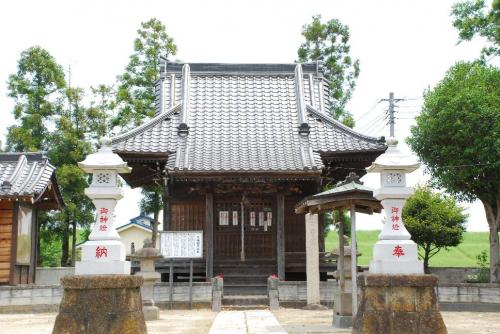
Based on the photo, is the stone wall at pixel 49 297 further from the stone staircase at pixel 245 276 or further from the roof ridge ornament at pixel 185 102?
the roof ridge ornament at pixel 185 102

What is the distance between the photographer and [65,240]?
2875 centimetres

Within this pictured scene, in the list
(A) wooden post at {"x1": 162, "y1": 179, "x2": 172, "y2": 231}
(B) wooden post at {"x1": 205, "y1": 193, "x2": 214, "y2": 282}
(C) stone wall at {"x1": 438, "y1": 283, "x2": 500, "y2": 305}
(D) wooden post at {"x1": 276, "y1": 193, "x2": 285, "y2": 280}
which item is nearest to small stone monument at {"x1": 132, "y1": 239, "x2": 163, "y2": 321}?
(B) wooden post at {"x1": 205, "y1": 193, "x2": 214, "y2": 282}

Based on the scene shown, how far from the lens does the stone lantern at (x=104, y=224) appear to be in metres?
9.35

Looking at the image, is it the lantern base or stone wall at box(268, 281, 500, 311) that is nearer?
the lantern base

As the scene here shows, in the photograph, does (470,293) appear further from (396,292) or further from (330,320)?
(396,292)

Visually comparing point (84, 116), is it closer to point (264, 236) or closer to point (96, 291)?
point (264, 236)

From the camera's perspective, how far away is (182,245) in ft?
60.4

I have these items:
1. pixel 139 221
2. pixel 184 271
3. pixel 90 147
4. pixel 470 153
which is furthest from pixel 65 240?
pixel 139 221

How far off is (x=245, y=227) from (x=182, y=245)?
3070mm

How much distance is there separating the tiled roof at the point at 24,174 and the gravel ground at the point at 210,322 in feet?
15.8

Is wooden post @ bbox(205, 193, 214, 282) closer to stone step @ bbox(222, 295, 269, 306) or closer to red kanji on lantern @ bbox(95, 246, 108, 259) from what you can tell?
stone step @ bbox(222, 295, 269, 306)

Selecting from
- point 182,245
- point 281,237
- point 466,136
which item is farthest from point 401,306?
point 466,136

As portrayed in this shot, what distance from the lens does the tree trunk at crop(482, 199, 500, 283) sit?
23406mm

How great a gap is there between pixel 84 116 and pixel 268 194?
38.0ft
